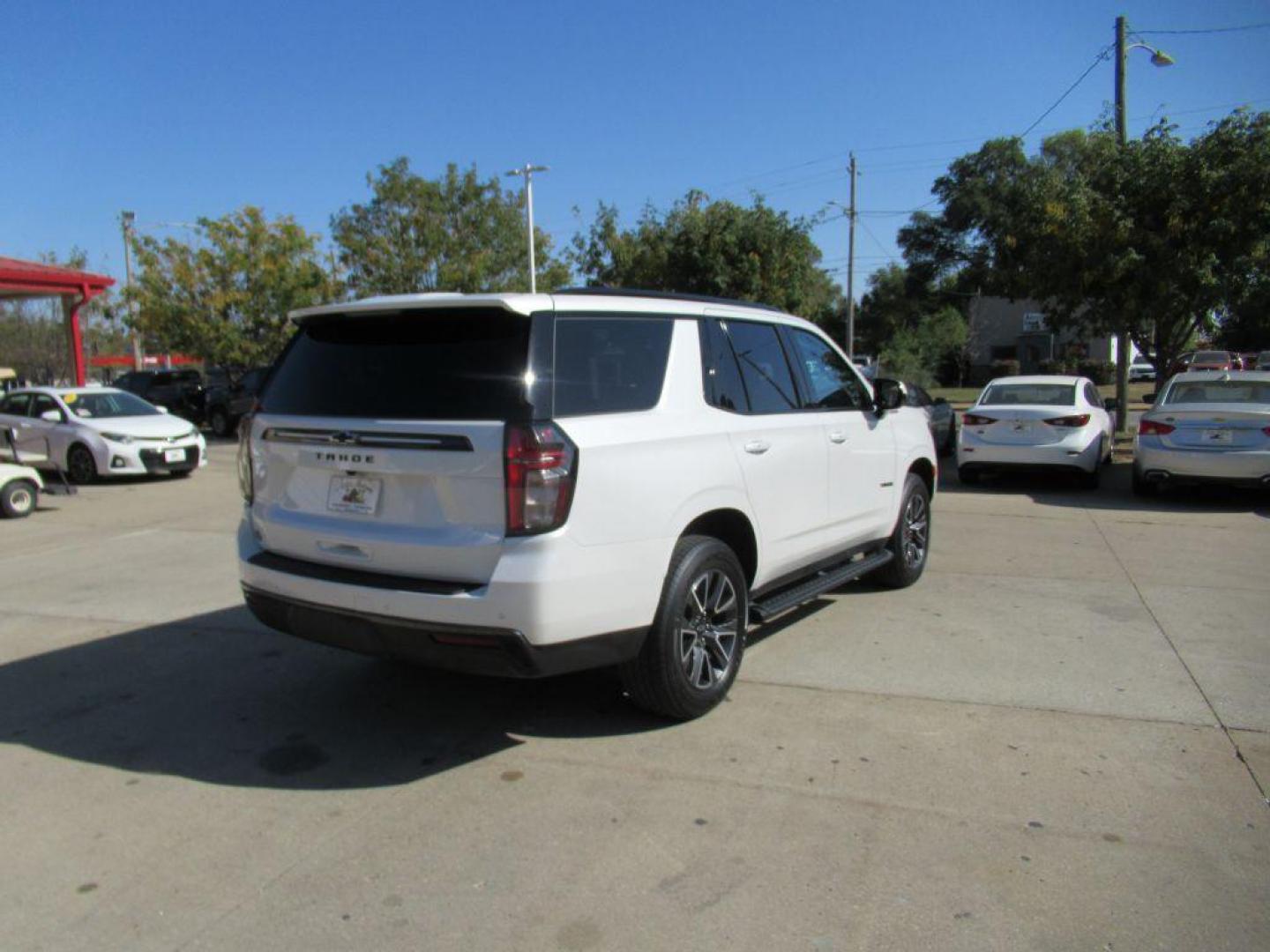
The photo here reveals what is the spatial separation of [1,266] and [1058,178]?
19.0 m

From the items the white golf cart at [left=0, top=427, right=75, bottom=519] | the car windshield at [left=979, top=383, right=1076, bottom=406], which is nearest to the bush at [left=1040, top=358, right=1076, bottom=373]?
the car windshield at [left=979, top=383, right=1076, bottom=406]

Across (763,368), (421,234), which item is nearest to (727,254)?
(421,234)

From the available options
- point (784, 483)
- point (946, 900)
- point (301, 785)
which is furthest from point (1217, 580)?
point (301, 785)

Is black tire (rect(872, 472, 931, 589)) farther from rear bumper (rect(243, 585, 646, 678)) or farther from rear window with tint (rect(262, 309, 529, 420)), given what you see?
rear window with tint (rect(262, 309, 529, 420))

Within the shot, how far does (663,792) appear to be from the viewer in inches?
145

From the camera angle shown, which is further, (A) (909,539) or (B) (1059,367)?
(B) (1059,367)

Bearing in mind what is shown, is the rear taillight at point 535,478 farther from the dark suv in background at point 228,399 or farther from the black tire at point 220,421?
the black tire at point 220,421

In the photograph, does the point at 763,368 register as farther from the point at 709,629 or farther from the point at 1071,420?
the point at 1071,420

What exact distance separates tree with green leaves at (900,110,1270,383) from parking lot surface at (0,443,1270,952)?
1116 cm

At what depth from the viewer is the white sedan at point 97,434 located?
13.6 metres

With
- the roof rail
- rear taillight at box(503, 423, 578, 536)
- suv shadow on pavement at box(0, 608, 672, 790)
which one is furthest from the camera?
the roof rail

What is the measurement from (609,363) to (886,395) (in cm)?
278

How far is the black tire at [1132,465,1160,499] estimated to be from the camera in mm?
11289

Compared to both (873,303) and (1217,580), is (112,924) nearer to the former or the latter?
(1217,580)
